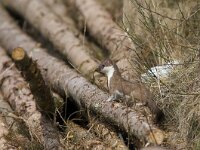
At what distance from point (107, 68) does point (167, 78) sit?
0.88m

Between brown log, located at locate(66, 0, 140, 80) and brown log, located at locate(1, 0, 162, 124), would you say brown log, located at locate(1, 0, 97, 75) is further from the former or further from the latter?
brown log, located at locate(66, 0, 140, 80)

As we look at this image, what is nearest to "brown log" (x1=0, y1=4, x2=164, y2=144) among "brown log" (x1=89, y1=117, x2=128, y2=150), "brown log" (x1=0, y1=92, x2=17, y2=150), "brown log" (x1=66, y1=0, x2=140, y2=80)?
"brown log" (x1=89, y1=117, x2=128, y2=150)

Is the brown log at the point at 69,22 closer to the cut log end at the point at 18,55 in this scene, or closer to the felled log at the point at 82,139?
the felled log at the point at 82,139

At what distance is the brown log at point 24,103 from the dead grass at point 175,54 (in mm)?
1178

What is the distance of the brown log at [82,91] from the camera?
624 cm

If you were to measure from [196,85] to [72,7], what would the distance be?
178 inches

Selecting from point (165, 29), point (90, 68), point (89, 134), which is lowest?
point (89, 134)

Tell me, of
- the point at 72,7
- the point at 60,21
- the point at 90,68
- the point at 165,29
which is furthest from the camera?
the point at 72,7

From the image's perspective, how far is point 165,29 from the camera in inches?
292

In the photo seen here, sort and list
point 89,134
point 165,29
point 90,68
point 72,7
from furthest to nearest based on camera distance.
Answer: point 72,7 → point 90,68 → point 165,29 → point 89,134

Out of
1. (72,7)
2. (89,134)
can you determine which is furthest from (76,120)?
(72,7)

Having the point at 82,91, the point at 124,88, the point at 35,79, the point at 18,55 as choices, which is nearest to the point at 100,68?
the point at 82,91

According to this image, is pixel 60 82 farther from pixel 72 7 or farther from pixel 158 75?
pixel 72 7

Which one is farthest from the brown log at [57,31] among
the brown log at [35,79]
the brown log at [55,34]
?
the brown log at [35,79]
